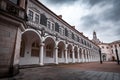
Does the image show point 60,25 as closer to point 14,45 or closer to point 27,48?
point 27,48

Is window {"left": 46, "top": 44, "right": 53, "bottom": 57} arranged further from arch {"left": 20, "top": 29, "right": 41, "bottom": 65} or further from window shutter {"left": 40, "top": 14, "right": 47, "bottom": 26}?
window shutter {"left": 40, "top": 14, "right": 47, "bottom": 26}

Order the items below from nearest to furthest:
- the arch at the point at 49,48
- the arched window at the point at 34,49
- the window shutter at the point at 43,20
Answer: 1. the window shutter at the point at 43,20
2. the arched window at the point at 34,49
3. the arch at the point at 49,48

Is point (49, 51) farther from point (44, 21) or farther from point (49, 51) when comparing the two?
point (44, 21)

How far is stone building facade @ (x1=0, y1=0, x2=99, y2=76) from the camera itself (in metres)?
5.23

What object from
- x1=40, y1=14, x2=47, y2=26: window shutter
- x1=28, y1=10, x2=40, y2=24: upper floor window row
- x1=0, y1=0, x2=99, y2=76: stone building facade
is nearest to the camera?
x1=0, y1=0, x2=99, y2=76: stone building facade

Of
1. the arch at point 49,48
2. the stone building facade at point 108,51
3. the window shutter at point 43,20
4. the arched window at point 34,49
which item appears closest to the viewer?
the window shutter at point 43,20

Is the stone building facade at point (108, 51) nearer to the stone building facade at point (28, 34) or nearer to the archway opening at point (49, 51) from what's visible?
the stone building facade at point (28, 34)

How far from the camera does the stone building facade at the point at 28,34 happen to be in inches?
206

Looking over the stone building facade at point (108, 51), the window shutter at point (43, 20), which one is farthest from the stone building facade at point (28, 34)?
the stone building facade at point (108, 51)

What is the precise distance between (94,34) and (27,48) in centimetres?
7701

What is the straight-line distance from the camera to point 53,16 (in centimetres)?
1681

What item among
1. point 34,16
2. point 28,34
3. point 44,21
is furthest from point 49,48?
point 34,16

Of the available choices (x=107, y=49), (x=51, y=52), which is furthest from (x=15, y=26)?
(x=107, y=49)

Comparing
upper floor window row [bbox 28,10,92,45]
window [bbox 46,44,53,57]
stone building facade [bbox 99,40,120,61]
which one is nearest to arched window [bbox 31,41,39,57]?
window [bbox 46,44,53,57]
